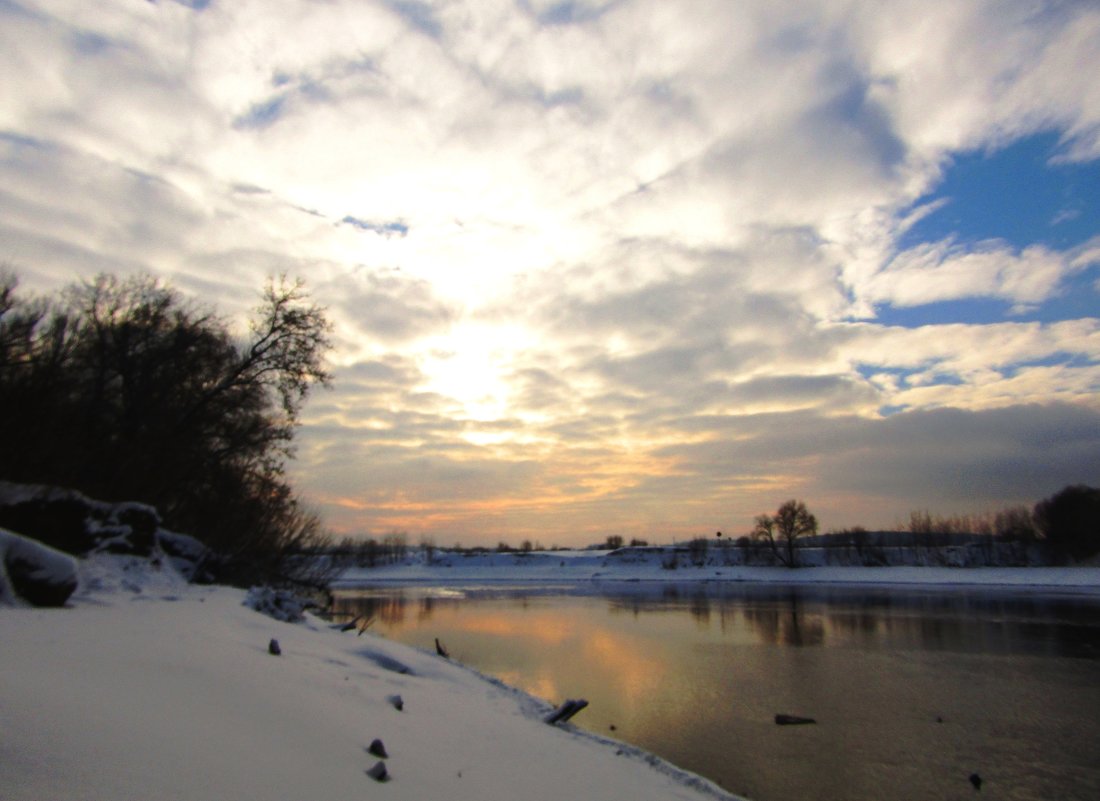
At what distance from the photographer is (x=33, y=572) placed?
830cm

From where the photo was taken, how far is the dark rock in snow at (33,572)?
26.7ft

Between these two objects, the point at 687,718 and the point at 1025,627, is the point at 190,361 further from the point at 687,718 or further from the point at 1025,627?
the point at 1025,627

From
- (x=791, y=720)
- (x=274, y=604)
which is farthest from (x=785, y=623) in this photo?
(x=274, y=604)

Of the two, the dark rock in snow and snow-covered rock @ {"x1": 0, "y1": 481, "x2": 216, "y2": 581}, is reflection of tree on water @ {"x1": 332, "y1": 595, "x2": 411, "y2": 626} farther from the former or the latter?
the dark rock in snow

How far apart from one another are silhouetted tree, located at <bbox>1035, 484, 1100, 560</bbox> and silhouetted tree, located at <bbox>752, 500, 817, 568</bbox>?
89.7 feet

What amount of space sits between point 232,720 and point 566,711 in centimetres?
837

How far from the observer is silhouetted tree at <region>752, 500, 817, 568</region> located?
93.5 metres

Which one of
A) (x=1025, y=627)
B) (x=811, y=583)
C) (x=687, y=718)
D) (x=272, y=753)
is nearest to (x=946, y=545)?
(x=811, y=583)

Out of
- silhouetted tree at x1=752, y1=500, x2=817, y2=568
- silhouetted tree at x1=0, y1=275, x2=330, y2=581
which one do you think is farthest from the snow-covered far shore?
silhouetted tree at x1=0, y1=275, x2=330, y2=581

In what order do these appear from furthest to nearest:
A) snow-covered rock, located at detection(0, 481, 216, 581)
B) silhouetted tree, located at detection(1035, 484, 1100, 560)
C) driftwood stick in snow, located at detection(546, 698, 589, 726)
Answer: silhouetted tree, located at detection(1035, 484, 1100, 560) < driftwood stick in snow, located at detection(546, 698, 589, 726) < snow-covered rock, located at detection(0, 481, 216, 581)

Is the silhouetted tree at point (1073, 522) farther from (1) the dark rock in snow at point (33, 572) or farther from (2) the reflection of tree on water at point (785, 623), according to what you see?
(1) the dark rock in snow at point (33, 572)

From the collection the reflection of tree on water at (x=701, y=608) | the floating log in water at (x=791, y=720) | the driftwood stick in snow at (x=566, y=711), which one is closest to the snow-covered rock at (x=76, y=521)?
the driftwood stick in snow at (x=566, y=711)

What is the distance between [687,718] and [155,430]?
16.4 meters

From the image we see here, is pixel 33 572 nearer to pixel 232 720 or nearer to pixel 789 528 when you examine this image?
pixel 232 720
